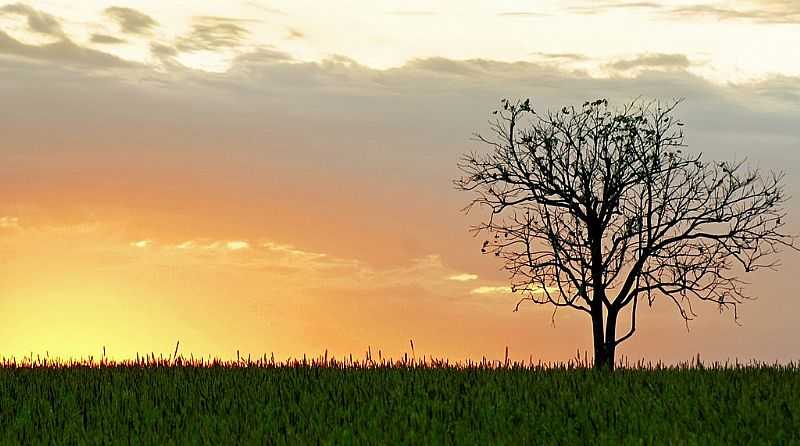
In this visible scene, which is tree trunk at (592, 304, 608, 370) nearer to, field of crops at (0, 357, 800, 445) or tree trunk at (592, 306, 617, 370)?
tree trunk at (592, 306, 617, 370)

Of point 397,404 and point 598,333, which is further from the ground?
point 598,333

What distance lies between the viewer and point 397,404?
16078 mm

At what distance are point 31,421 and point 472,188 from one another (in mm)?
11808

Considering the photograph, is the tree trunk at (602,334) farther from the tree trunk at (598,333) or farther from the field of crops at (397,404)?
the field of crops at (397,404)

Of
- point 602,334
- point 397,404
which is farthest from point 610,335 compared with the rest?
point 397,404

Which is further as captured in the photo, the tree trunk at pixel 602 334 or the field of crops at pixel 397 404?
the tree trunk at pixel 602 334

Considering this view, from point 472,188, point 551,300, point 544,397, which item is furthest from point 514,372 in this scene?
point 472,188

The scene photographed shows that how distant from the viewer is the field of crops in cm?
1402

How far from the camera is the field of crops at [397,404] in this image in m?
14.0

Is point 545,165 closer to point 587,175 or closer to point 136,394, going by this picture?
point 587,175

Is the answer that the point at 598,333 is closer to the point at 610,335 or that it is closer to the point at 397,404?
the point at 610,335

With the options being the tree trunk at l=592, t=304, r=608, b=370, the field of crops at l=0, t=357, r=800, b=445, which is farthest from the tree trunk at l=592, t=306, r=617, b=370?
the field of crops at l=0, t=357, r=800, b=445

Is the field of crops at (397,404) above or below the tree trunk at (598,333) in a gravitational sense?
below

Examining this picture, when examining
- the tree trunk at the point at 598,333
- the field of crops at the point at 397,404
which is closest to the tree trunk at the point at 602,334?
the tree trunk at the point at 598,333
